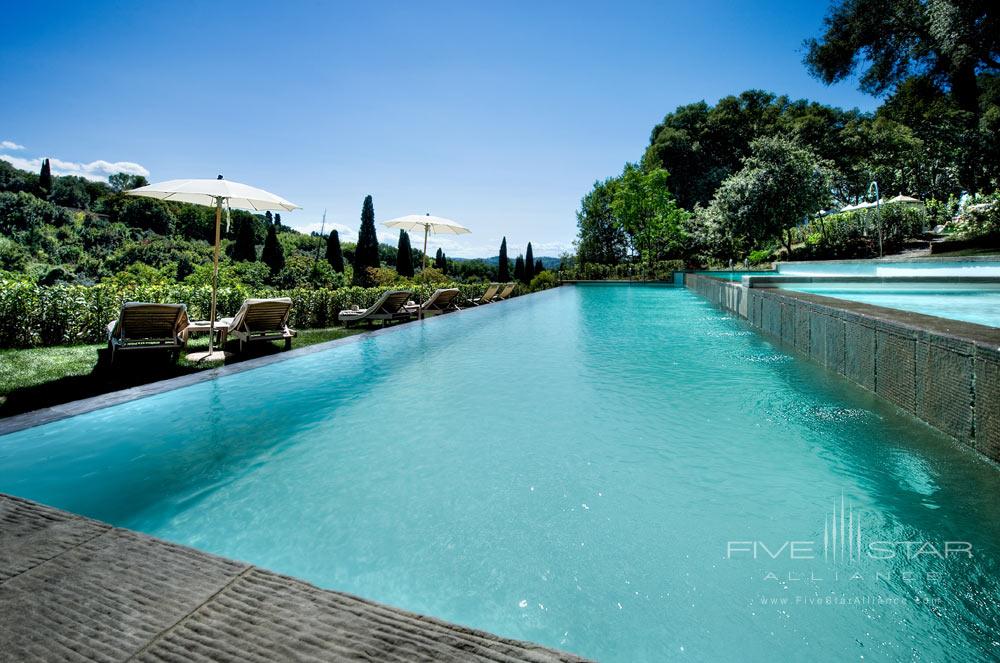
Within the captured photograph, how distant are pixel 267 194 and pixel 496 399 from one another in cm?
507

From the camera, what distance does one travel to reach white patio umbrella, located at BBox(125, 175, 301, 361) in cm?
666

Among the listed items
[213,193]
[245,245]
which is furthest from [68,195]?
[213,193]

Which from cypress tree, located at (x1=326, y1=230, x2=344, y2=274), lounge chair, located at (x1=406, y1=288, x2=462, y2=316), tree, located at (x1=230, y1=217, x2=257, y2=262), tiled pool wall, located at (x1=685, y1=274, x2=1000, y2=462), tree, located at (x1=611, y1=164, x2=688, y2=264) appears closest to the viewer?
tiled pool wall, located at (x1=685, y1=274, x2=1000, y2=462)

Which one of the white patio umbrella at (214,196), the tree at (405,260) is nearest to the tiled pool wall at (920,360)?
the white patio umbrella at (214,196)

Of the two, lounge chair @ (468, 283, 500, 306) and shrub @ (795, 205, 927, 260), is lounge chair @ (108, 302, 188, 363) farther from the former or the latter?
shrub @ (795, 205, 927, 260)

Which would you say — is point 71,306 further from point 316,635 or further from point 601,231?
point 601,231

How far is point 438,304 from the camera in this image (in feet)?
45.4

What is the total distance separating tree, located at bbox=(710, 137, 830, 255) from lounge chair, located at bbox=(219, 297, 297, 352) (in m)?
22.9

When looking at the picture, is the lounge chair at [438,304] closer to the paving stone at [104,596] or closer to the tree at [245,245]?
the paving stone at [104,596]

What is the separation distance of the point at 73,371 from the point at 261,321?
93.9 inches

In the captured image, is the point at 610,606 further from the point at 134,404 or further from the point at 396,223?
the point at 396,223

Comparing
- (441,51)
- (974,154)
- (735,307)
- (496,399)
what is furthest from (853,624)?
(974,154)

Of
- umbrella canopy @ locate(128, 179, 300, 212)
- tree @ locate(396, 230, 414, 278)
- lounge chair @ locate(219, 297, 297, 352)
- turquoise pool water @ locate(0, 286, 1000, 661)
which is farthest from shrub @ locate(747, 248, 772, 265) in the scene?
umbrella canopy @ locate(128, 179, 300, 212)

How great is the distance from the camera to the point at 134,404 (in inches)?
184
